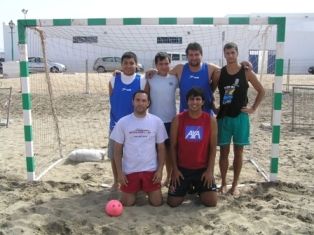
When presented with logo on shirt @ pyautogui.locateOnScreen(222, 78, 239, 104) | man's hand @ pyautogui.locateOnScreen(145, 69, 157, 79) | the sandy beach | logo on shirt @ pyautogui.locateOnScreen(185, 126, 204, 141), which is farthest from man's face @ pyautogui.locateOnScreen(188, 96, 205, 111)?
the sandy beach

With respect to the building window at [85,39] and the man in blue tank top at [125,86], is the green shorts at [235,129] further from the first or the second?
the building window at [85,39]

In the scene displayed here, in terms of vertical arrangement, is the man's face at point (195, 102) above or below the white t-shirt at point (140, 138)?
above

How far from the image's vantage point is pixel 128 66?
17.3 ft

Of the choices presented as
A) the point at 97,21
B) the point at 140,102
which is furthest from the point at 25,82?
the point at 140,102

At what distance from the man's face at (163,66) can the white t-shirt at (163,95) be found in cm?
7

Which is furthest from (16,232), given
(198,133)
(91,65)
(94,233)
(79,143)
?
(91,65)

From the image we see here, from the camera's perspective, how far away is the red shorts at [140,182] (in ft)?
Answer: 16.6

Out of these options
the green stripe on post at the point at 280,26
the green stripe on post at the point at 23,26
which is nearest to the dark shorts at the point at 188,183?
the green stripe on post at the point at 280,26

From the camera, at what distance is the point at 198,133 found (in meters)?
4.98

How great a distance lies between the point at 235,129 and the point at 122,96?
1.48m

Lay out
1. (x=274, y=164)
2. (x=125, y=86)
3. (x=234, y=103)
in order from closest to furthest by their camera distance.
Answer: (x=234, y=103) → (x=125, y=86) → (x=274, y=164)

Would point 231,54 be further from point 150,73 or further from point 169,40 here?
point 169,40

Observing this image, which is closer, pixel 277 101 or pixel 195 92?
pixel 195 92

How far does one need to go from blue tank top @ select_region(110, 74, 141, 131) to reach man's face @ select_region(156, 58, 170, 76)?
0.30m
